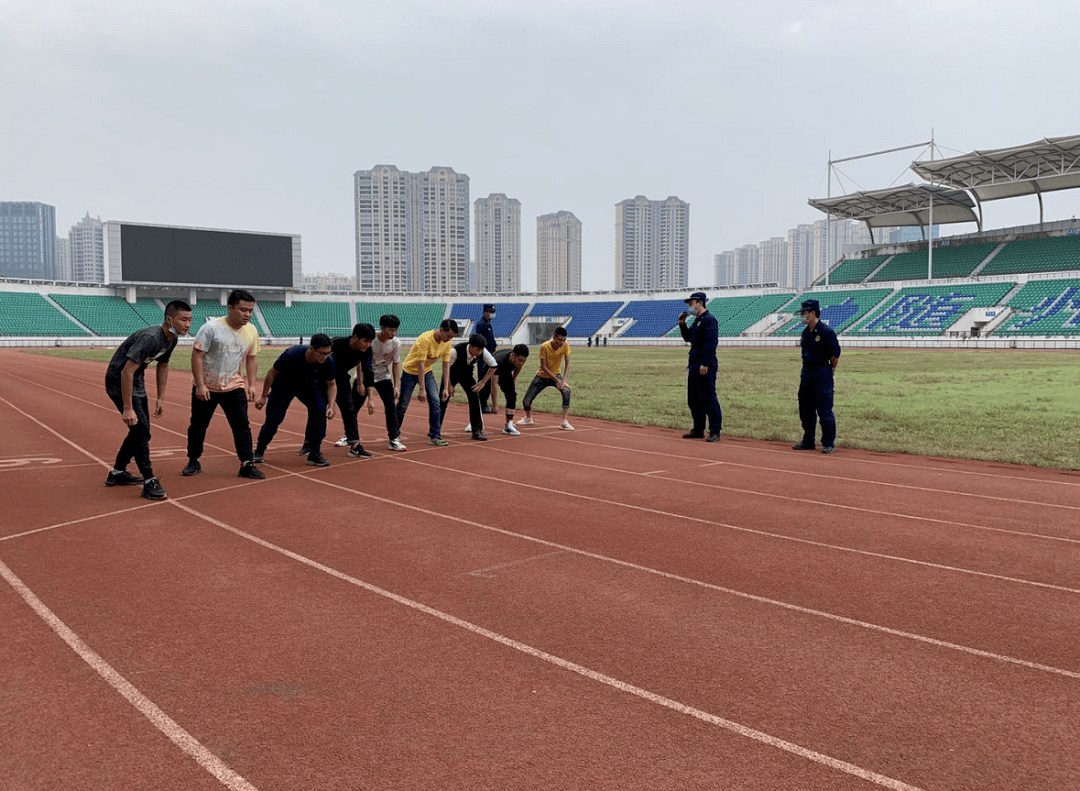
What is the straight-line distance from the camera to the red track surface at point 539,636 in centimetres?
292

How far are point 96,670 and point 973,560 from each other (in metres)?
5.33

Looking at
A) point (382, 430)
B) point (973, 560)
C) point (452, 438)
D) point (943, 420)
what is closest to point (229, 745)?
point (973, 560)

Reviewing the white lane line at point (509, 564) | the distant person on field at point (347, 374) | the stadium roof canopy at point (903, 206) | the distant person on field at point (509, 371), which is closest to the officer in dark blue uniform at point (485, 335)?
the distant person on field at point (509, 371)

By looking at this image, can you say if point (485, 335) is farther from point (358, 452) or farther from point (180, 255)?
point (180, 255)

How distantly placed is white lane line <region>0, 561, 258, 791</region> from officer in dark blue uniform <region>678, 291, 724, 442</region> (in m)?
8.51

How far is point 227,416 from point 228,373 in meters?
0.43

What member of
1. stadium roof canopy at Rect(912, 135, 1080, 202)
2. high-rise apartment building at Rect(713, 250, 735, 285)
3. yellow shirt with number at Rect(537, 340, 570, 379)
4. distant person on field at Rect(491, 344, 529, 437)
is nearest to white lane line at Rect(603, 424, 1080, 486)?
yellow shirt with number at Rect(537, 340, 570, 379)

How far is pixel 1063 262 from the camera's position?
181 feet

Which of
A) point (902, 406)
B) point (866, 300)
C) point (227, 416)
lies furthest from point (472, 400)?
point (866, 300)

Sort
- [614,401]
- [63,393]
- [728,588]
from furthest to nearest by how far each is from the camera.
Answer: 1. [63,393]
2. [614,401]
3. [728,588]

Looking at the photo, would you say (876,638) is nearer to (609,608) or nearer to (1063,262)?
(609,608)

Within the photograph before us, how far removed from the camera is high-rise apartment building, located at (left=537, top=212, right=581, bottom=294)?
147 meters

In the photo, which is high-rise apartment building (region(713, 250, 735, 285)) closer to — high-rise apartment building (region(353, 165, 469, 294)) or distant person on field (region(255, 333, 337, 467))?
high-rise apartment building (region(353, 165, 469, 294))

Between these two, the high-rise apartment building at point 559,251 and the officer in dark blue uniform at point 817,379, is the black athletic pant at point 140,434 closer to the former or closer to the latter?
the officer in dark blue uniform at point 817,379
